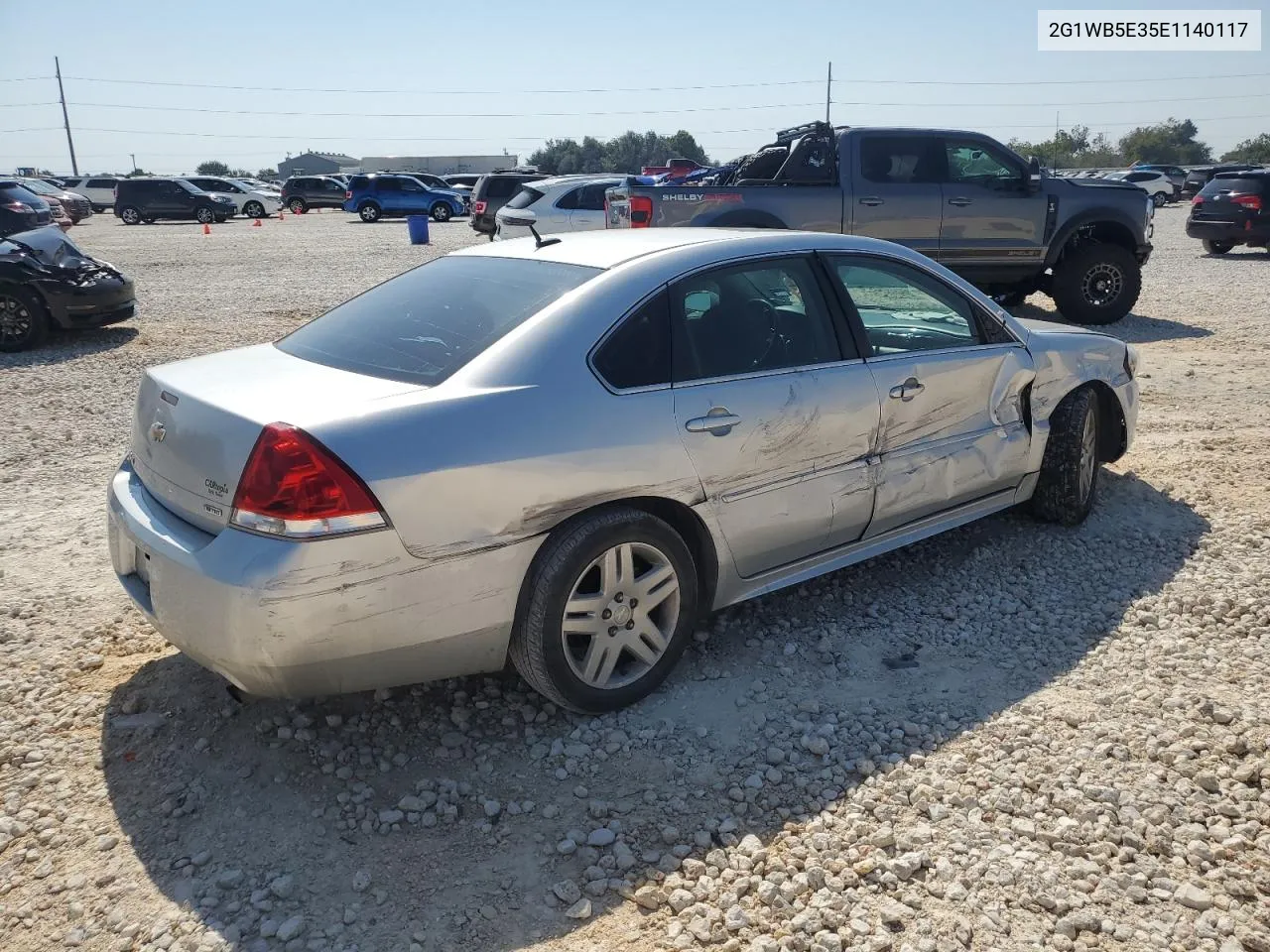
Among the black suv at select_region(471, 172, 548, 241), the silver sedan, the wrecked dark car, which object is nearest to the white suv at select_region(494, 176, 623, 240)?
the black suv at select_region(471, 172, 548, 241)

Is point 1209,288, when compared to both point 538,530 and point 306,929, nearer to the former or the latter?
point 538,530

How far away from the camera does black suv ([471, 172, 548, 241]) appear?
2392cm

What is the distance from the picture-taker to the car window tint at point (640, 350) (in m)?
3.39

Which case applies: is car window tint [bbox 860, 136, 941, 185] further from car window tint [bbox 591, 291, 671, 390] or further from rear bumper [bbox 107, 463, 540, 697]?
rear bumper [bbox 107, 463, 540, 697]

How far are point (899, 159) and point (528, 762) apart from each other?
9207mm

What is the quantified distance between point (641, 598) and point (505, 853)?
3.15 feet

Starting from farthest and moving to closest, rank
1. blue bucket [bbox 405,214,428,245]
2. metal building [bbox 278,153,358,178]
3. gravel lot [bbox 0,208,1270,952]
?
1. metal building [bbox 278,153,358,178]
2. blue bucket [bbox 405,214,428,245]
3. gravel lot [bbox 0,208,1270,952]

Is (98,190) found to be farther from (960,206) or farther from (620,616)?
(620,616)

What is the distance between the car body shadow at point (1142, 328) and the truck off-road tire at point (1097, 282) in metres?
0.20

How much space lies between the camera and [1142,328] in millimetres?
11445

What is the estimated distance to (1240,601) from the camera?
4254 mm

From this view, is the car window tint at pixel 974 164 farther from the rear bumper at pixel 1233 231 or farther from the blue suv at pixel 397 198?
the blue suv at pixel 397 198

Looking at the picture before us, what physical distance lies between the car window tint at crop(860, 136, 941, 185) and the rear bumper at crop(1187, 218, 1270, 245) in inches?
460

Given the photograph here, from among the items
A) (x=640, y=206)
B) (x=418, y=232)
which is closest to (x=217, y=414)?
(x=640, y=206)
